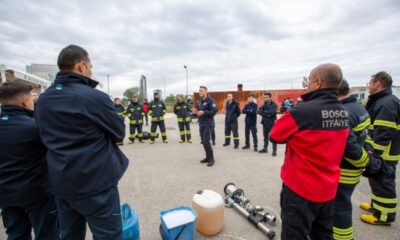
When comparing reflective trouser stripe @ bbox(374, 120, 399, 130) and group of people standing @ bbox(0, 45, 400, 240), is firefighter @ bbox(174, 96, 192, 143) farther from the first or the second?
group of people standing @ bbox(0, 45, 400, 240)

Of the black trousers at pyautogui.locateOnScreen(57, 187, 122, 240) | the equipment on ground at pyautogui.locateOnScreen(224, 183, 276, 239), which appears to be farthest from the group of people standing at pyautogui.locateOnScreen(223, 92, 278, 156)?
the black trousers at pyautogui.locateOnScreen(57, 187, 122, 240)

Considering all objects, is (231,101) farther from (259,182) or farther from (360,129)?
(360,129)

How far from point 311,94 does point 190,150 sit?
556 cm

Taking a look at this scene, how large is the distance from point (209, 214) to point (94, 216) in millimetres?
1365

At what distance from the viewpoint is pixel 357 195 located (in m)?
3.51

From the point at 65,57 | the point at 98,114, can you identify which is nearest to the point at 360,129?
the point at 98,114

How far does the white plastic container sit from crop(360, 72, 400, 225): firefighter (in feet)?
6.31

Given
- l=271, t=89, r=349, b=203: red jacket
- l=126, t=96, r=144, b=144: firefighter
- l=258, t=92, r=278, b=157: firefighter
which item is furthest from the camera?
l=126, t=96, r=144, b=144: firefighter

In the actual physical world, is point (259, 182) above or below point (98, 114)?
below

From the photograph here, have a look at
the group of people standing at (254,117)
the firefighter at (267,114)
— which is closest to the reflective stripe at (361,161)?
the group of people standing at (254,117)

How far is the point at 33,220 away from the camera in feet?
5.73

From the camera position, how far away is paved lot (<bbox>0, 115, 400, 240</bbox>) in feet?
8.46

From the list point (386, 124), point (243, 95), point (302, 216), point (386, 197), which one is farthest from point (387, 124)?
point (243, 95)

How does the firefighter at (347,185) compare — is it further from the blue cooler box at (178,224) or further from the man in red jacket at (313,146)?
the blue cooler box at (178,224)
